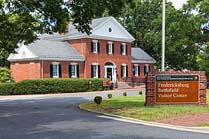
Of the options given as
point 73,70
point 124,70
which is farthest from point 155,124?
point 124,70

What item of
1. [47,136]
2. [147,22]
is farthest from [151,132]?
[147,22]

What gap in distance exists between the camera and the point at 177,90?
21.8 meters

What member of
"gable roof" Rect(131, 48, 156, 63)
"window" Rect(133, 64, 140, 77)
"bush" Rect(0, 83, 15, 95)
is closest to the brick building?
"window" Rect(133, 64, 140, 77)

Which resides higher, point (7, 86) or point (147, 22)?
point (147, 22)

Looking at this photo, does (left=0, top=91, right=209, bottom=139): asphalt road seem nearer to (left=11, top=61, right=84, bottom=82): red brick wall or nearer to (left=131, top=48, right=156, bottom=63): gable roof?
(left=11, top=61, right=84, bottom=82): red brick wall

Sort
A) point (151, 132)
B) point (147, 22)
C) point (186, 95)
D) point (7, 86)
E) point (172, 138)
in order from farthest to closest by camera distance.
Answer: point (147, 22) < point (7, 86) < point (186, 95) < point (151, 132) < point (172, 138)

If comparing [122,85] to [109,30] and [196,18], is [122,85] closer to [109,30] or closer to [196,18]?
[109,30]

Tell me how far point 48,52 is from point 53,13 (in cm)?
2844

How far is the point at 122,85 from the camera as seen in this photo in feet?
177

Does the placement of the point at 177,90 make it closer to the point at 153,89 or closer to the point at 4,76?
the point at 153,89

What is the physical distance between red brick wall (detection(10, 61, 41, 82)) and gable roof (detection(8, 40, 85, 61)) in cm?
66

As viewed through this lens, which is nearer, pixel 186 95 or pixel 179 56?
pixel 186 95

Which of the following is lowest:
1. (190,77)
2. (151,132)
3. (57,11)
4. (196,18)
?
(151,132)

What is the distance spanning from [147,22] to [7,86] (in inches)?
1400
